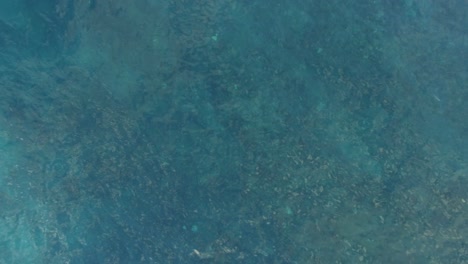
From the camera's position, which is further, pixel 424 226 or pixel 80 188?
pixel 80 188

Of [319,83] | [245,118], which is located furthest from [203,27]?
[319,83]

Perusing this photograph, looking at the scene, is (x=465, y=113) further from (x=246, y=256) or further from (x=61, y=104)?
(x=61, y=104)

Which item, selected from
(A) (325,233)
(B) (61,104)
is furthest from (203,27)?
(A) (325,233)

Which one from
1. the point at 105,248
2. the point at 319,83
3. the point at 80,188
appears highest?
the point at 319,83

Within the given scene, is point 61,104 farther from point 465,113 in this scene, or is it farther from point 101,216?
point 465,113

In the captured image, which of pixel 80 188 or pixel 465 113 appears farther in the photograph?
pixel 80 188

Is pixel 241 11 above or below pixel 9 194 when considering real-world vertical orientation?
above
